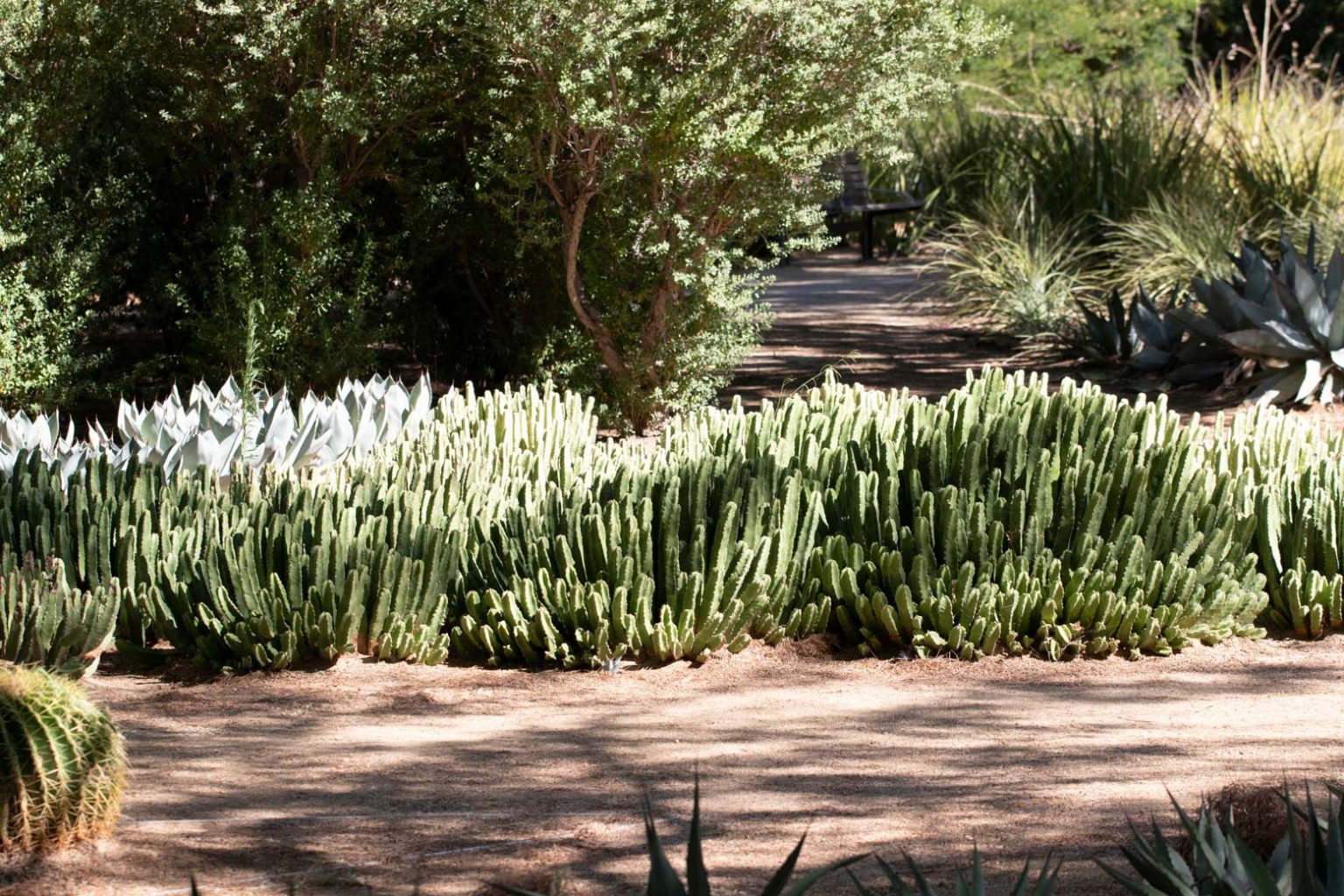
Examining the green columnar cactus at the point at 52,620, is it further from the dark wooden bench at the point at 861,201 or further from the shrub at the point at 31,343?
the dark wooden bench at the point at 861,201

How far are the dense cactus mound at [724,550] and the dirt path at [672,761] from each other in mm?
148

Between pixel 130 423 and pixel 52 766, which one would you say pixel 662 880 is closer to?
pixel 52 766

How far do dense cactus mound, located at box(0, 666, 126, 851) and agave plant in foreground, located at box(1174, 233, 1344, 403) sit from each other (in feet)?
24.9

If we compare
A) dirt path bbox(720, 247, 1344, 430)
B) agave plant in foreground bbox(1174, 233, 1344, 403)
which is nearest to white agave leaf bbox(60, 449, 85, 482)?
dirt path bbox(720, 247, 1344, 430)

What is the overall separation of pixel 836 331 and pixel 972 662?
9009 millimetres

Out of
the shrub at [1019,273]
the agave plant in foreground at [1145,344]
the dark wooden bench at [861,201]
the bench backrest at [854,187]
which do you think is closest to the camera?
the agave plant in foreground at [1145,344]

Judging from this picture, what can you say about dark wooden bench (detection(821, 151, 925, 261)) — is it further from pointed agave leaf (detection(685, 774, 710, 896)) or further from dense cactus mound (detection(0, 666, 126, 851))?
pointed agave leaf (detection(685, 774, 710, 896))

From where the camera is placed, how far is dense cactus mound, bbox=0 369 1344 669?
537 centimetres

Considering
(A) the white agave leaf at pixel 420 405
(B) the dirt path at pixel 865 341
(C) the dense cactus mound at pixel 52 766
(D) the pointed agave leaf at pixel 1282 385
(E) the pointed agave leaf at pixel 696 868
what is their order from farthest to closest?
(B) the dirt path at pixel 865 341
(D) the pointed agave leaf at pixel 1282 385
(A) the white agave leaf at pixel 420 405
(C) the dense cactus mound at pixel 52 766
(E) the pointed agave leaf at pixel 696 868

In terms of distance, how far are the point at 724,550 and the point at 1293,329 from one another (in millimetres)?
5769

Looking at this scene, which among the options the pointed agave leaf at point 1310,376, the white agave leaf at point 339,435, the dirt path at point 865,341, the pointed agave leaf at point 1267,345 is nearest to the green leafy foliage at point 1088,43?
the dirt path at point 865,341

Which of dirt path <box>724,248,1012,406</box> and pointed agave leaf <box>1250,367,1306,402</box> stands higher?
dirt path <box>724,248,1012,406</box>

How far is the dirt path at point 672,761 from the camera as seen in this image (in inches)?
143

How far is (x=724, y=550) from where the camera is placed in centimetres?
542
